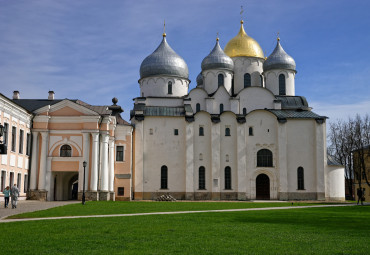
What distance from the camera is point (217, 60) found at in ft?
167

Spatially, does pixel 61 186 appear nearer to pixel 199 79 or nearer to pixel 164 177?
pixel 164 177

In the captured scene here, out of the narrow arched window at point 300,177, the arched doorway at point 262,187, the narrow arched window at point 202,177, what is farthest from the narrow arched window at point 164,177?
the narrow arched window at point 300,177

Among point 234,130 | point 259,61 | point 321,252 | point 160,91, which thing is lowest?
point 321,252

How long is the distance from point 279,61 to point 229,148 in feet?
39.7

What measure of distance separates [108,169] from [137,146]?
5.80 metres

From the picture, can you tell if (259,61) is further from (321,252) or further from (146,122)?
(321,252)

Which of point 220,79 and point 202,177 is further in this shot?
point 220,79

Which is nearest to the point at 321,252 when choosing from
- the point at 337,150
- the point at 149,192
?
the point at 149,192

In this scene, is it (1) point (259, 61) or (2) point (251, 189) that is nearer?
(2) point (251, 189)

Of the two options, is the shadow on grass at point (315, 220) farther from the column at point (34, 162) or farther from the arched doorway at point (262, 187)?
the arched doorway at point (262, 187)

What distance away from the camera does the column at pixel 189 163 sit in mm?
45938

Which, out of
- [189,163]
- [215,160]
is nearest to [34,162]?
[189,163]

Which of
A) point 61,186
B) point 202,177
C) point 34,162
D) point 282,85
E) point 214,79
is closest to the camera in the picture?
point 34,162

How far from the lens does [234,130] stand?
47438 mm
